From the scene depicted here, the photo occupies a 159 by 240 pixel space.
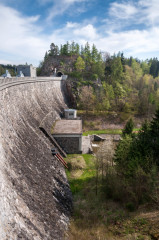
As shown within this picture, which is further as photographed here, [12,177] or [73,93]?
[73,93]

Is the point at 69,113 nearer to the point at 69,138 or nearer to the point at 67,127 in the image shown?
the point at 67,127

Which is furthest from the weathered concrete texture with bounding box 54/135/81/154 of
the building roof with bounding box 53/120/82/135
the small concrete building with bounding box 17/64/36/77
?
the small concrete building with bounding box 17/64/36/77

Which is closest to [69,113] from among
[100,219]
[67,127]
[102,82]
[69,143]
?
[67,127]

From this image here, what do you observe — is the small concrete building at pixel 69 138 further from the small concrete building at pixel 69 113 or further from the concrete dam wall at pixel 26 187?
the small concrete building at pixel 69 113

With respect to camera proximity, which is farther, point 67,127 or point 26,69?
point 26,69

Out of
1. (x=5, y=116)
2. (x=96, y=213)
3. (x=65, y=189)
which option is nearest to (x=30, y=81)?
(x=5, y=116)

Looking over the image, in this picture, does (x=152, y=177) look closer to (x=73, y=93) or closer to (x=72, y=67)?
(x=73, y=93)

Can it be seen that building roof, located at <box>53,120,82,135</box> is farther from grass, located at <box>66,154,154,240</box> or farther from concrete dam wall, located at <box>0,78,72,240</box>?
grass, located at <box>66,154,154,240</box>

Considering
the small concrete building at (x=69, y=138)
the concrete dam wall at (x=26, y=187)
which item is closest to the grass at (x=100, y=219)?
the concrete dam wall at (x=26, y=187)
